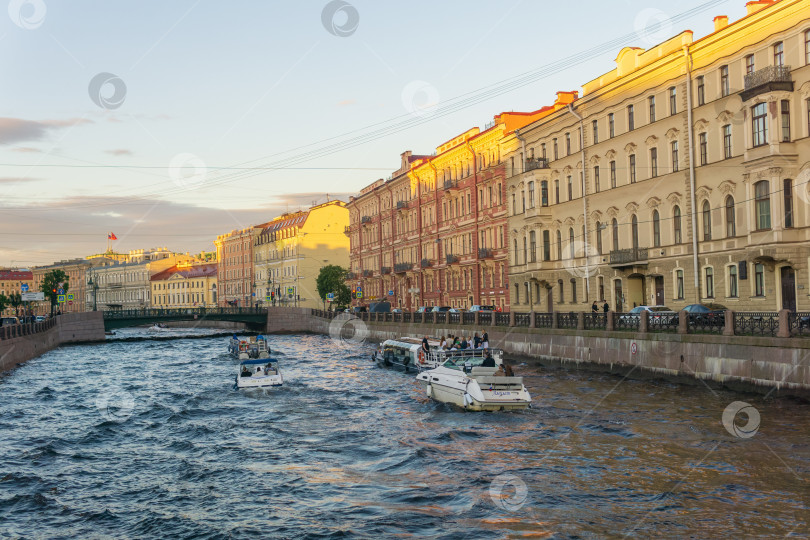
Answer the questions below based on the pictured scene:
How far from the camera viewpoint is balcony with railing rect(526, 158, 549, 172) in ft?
190

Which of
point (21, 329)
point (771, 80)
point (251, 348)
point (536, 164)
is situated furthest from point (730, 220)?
point (21, 329)

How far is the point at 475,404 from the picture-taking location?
25922mm

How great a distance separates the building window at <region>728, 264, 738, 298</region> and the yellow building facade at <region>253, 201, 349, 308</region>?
87995 millimetres

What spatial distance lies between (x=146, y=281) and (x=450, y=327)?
450 feet

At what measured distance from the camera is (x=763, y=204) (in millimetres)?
36438

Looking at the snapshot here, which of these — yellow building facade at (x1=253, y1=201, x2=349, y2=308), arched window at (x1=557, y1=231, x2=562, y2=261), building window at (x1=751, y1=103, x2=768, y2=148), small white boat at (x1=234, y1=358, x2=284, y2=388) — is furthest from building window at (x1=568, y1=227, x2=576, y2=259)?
yellow building facade at (x1=253, y1=201, x2=349, y2=308)

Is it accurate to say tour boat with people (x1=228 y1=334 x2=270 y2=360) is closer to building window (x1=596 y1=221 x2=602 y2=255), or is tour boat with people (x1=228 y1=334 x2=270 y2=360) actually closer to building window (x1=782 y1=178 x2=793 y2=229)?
building window (x1=596 y1=221 x2=602 y2=255)

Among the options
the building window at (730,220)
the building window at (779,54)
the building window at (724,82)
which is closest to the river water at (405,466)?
the building window at (730,220)

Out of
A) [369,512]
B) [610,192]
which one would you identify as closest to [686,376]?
[369,512]

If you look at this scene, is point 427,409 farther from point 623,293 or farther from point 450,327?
point 450,327

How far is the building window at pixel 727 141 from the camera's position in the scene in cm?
3944

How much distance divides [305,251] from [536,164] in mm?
72041

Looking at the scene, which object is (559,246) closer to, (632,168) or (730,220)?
(632,168)

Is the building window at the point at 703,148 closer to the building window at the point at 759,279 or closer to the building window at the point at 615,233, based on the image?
the building window at the point at 759,279
